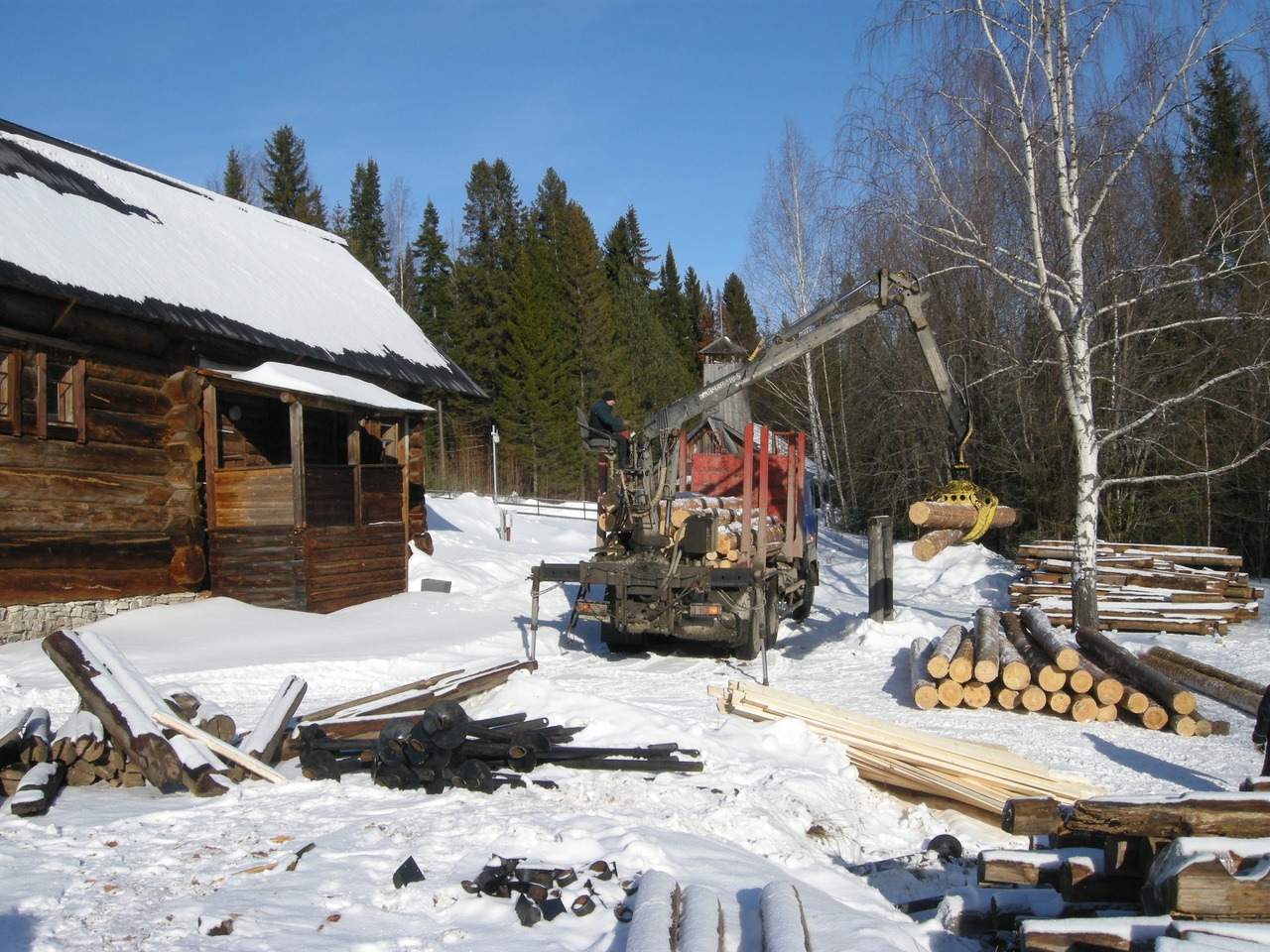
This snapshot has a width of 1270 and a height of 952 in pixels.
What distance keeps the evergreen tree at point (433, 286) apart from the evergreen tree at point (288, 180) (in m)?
5.73

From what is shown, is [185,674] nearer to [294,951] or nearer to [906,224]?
[294,951]

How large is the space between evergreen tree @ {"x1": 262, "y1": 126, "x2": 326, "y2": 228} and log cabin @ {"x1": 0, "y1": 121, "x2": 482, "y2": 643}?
3396 cm

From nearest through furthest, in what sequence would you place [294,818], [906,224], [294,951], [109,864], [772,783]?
[294,951] → [109,864] → [294,818] → [772,783] → [906,224]

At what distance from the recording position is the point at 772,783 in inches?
261

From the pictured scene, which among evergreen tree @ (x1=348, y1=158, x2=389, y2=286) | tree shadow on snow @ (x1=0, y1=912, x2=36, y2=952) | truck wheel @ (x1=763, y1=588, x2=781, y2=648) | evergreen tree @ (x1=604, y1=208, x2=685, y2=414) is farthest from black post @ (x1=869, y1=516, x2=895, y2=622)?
evergreen tree @ (x1=348, y1=158, x2=389, y2=286)

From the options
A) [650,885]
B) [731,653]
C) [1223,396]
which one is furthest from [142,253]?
[1223,396]

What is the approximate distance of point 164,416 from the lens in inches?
539

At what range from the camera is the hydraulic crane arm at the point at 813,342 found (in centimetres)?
1133

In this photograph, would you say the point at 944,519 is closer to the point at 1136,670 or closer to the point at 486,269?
the point at 1136,670

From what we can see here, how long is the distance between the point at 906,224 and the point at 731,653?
562 cm

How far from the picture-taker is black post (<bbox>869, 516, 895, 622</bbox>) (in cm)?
1342

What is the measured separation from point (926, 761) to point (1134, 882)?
2.73 m

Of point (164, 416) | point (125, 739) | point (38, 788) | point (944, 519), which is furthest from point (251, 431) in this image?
point (944, 519)

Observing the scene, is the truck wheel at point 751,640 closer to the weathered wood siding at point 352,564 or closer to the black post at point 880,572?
the black post at point 880,572
